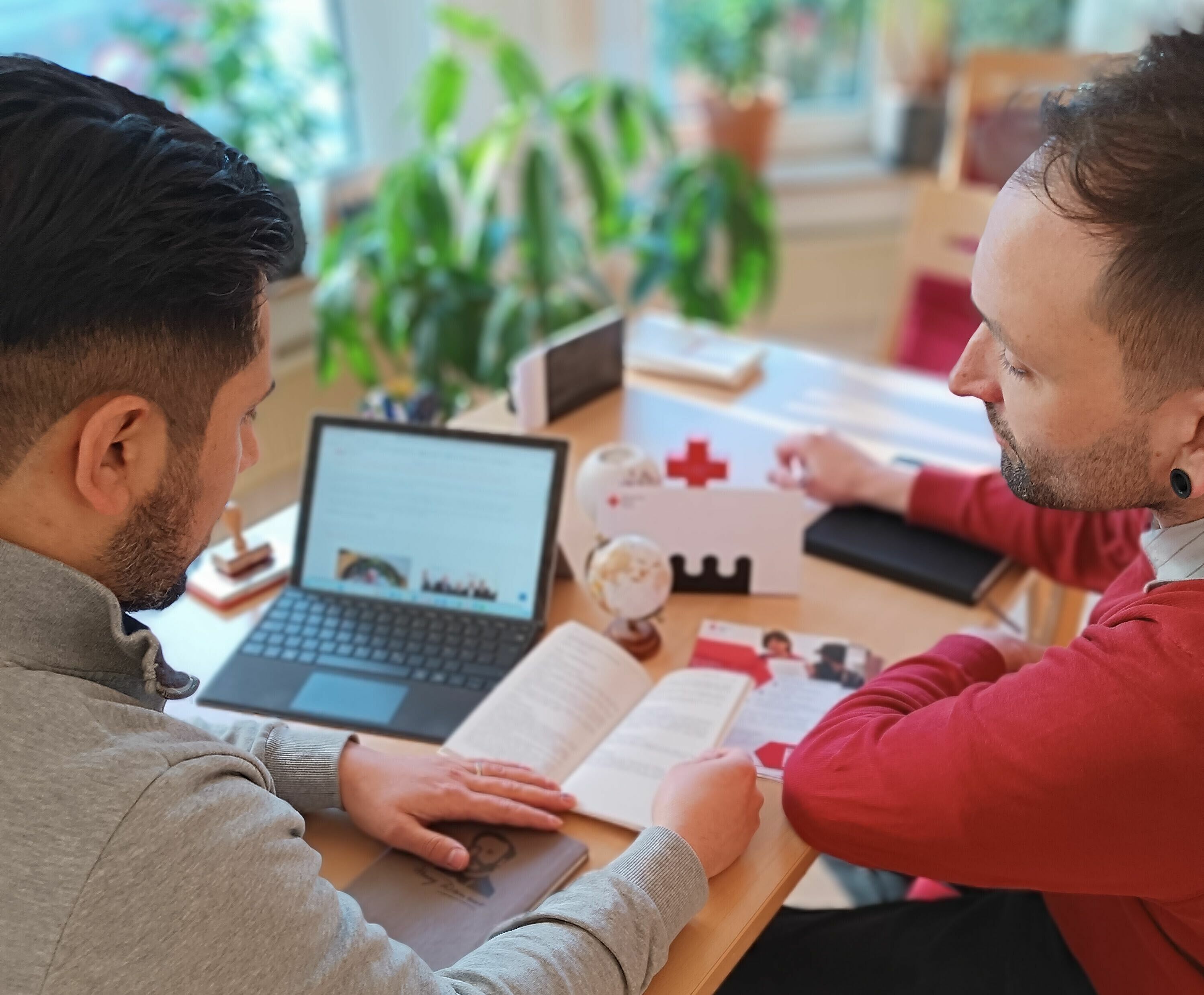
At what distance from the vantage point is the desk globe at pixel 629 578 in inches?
44.4

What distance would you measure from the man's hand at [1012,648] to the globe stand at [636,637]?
32cm

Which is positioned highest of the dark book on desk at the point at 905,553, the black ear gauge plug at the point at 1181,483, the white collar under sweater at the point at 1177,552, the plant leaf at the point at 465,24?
the plant leaf at the point at 465,24

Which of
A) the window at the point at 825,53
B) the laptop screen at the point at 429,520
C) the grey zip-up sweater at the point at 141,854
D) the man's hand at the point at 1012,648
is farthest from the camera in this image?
the window at the point at 825,53

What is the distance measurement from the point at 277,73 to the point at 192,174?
2070mm

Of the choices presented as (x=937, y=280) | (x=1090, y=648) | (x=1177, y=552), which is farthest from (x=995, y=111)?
(x=1090, y=648)

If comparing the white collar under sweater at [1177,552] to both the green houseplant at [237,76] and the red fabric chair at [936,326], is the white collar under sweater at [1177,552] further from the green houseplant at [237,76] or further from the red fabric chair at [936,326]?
the green houseplant at [237,76]

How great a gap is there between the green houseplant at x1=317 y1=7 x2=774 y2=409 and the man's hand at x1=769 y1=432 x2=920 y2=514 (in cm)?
96

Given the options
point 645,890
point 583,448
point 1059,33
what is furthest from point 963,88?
point 645,890

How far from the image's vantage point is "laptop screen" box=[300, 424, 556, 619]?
1209 mm

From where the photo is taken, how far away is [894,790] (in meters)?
0.88

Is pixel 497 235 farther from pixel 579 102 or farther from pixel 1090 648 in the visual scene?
pixel 1090 648

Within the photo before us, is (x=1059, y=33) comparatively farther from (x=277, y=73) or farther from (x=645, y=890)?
(x=645, y=890)

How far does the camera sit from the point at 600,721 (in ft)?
3.57

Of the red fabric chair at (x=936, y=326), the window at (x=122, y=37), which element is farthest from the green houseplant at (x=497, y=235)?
the red fabric chair at (x=936, y=326)
